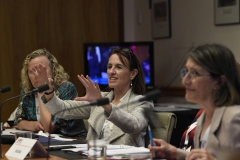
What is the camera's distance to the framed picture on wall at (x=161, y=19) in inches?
223

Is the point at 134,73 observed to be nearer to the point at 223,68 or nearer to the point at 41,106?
the point at 41,106

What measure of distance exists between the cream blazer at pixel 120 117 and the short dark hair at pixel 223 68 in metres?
0.81

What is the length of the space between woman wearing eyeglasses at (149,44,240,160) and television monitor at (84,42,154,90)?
3321 mm

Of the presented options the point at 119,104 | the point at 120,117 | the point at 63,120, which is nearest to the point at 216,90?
the point at 120,117

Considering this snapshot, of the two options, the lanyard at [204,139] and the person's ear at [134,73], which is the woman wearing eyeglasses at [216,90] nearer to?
the lanyard at [204,139]

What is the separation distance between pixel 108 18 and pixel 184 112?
2.14 m

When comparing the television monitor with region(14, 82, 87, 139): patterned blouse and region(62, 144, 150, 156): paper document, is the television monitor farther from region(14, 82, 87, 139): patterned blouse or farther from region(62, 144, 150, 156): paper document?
region(62, 144, 150, 156): paper document

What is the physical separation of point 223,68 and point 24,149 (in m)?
1.06

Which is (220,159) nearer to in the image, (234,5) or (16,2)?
(234,5)

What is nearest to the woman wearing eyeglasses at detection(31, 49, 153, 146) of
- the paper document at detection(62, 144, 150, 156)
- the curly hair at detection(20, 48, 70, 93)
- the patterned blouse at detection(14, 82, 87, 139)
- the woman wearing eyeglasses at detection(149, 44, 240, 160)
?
the patterned blouse at detection(14, 82, 87, 139)

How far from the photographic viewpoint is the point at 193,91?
213 centimetres

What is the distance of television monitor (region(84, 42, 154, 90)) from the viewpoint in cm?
547

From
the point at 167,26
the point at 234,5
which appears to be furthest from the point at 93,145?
the point at 167,26

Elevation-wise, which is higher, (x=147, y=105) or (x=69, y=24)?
(x=69, y=24)
